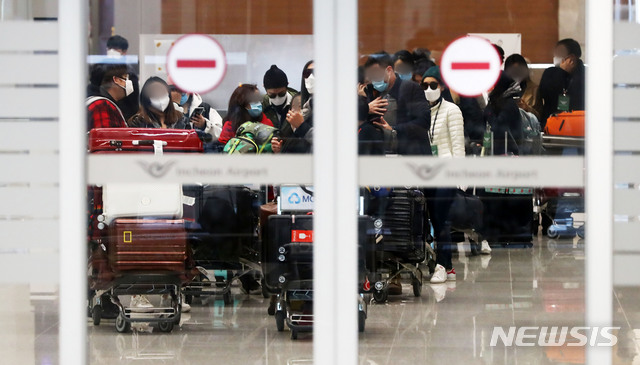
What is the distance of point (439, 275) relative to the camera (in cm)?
709

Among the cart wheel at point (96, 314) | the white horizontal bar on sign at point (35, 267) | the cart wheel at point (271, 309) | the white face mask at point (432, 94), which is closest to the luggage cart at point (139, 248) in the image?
the cart wheel at point (96, 314)

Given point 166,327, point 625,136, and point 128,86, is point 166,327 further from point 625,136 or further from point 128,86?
point 625,136

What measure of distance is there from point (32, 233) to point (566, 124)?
84.1 inches

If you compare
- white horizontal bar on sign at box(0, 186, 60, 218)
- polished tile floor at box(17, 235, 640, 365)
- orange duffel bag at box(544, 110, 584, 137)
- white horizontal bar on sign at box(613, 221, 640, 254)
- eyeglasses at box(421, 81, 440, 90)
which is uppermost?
eyeglasses at box(421, 81, 440, 90)

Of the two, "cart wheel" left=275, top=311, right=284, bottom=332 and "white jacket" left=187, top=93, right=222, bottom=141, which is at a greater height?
"white jacket" left=187, top=93, right=222, bottom=141

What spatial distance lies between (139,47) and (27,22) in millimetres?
512

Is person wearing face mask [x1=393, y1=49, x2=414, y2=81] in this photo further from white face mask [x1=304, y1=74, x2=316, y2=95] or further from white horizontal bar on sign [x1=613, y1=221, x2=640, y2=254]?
white horizontal bar on sign [x1=613, y1=221, x2=640, y2=254]

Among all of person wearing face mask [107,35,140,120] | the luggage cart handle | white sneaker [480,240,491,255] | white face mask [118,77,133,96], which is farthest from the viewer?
white sneaker [480,240,491,255]

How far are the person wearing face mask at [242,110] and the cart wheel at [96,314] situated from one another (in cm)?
204

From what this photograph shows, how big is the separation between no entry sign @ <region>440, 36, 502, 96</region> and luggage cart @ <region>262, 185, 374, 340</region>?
1581 mm

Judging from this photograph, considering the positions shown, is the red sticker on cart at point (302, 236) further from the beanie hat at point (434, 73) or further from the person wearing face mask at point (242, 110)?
the beanie hat at point (434, 73)

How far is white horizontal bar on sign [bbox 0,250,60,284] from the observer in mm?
3477

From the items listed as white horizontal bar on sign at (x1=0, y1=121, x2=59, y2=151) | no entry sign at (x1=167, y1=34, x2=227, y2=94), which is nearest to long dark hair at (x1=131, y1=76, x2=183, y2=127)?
no entry sign at (x1=167, y1=34, x2=227, y2=94)

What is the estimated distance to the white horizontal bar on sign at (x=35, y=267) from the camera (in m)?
3.48
